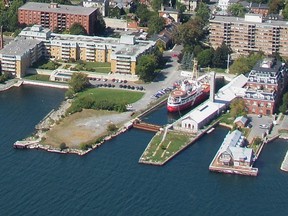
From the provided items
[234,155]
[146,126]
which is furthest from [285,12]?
[234,155]

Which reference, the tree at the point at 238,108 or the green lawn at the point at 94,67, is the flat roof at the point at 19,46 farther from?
the tree at the point at 238,108

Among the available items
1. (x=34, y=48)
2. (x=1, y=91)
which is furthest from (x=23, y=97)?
(x=34, y=48)

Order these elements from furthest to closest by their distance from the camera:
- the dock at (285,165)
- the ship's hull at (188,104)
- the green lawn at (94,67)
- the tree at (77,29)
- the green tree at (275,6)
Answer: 1. the green tree at (275,6)
2. the tree at (77,29)
3. the green lawn at (94,67)
4. the ship's hull at (188,104)
5. the dock at (285,165)

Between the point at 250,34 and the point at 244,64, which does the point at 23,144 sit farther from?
the point at 250,34

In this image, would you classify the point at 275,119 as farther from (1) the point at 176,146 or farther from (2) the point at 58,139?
(2) the point at 58,139

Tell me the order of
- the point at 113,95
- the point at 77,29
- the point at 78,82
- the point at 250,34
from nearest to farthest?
the point at 113,95
the point at 78,82
the point at 250,34
the point at 77,29

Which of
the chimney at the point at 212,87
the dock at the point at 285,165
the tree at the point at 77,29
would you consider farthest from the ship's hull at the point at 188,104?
the tree at the point at 77,29

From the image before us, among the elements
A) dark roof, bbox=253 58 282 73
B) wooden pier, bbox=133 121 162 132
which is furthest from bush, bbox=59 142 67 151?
dark roof, bbox=253 58 282 73

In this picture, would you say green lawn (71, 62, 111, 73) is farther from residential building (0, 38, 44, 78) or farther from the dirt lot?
the dirt lot
